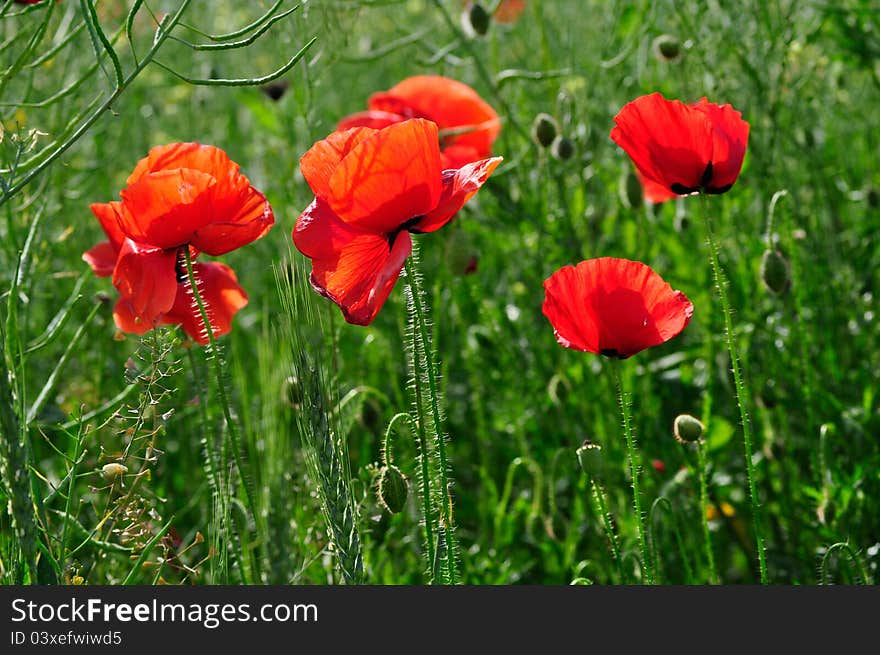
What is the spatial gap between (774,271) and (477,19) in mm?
664

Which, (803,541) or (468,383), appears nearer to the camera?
(803,541)

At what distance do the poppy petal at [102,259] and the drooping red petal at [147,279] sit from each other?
0.14 meters

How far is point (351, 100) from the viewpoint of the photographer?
9.49 feet

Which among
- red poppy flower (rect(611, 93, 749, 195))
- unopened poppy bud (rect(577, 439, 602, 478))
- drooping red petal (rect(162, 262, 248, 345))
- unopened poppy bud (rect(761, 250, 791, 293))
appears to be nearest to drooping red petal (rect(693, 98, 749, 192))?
red poppy flower (rect(611, 93, 749, 195))

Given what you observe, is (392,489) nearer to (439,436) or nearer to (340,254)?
(439,436)

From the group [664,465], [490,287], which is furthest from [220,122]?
[664,465]

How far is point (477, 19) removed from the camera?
1.71 metres

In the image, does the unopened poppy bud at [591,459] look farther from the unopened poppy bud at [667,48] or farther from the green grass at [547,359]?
the unopened poppy bud at [667,48]

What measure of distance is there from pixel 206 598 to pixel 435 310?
0.92 m

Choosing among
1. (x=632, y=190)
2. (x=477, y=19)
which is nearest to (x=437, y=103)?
(x=477, y=19)

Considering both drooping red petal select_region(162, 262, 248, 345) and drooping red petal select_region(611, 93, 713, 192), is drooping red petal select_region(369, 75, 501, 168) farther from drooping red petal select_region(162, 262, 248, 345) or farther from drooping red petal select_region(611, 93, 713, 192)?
drooping red petal select_region(611, 93, 713, 192)

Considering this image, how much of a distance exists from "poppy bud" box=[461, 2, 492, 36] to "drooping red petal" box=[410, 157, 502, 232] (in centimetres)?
87

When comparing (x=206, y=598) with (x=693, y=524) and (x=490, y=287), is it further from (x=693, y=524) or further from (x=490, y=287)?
(x=490, y=287)

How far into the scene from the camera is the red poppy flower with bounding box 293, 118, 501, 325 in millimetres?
838
